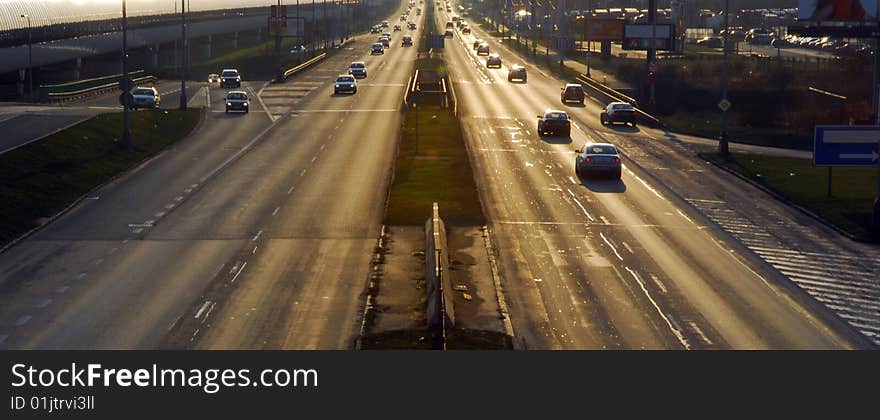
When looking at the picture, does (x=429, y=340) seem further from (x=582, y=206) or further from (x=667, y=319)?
(x=582, y=206)

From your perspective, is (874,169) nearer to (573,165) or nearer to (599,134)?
(573,165)

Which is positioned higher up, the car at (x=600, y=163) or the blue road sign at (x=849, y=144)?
the blue road sign at (x=849, y=144)

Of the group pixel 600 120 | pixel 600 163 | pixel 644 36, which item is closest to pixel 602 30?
pixel 644 36

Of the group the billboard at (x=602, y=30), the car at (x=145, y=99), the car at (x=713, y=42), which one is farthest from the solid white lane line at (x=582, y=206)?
the car at (x=713, y=42)

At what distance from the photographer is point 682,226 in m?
40.1

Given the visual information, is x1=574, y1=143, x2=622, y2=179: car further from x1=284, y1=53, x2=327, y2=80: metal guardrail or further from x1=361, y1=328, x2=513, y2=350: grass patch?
x1=284, y1=53, x2=327, y2=80: metal guardrail

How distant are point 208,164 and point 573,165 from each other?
15732 mm

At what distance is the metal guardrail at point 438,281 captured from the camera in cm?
2459

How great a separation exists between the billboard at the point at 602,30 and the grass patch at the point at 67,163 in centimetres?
8660

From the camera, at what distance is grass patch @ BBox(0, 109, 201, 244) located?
4150cm

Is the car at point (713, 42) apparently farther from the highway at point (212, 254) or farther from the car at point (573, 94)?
the highway at point (212, 254)

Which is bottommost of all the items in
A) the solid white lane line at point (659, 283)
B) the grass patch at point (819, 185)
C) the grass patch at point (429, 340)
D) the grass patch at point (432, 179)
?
the grass patch at point (819, 185)

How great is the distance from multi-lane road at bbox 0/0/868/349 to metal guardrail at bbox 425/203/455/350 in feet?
4.70
